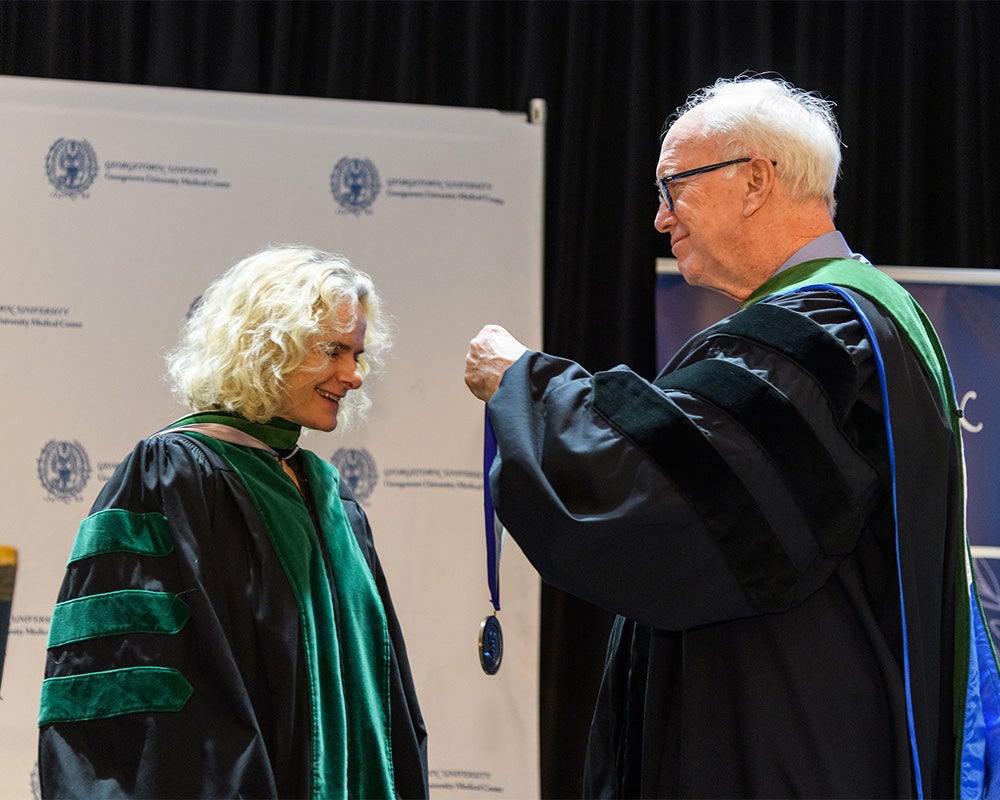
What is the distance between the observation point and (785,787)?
6.20ft

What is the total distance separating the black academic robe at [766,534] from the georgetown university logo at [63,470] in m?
2.23

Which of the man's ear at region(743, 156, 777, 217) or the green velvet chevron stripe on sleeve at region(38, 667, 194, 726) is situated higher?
the man's ear at region(743, 156, 777, 217)

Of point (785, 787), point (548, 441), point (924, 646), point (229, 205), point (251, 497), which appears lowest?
point (785, 787)

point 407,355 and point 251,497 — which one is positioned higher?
point 407,355

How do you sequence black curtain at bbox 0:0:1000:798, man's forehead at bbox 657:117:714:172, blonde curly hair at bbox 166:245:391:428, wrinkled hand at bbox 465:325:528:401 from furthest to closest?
black curtain at bbox 0:0:1000:798
blonde curly hair at bbox 166:245:391:428
man's forehead at bbox 657:117:714:172
wrinkled hand at bbox 465:325:528:401

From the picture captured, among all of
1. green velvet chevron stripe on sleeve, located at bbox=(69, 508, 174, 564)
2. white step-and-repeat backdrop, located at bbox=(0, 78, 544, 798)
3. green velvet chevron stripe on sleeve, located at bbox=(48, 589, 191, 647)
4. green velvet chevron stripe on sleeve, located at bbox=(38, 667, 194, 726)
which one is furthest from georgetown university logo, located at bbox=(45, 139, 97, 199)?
green velvet chevron stripe on sleeve, located at bbox=(38, 667, 194, 726)

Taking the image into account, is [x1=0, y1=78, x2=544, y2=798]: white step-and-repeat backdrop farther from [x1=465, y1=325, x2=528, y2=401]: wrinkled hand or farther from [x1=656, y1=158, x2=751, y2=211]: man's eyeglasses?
[x1=465, y1=325, x2=528, y2=401]: wrinkled hand

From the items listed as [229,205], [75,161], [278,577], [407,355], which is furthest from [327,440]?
[278,577]

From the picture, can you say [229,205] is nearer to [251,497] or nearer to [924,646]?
[251,497]

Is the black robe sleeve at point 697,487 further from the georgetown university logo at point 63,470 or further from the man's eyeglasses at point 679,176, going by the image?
the georgetown university logo at point 63,470

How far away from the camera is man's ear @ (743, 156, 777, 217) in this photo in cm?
231

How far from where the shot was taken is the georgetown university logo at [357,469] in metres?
3.91

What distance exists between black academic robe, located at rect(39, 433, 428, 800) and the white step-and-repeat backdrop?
136 cm

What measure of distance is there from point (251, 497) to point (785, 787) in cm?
A: 122
